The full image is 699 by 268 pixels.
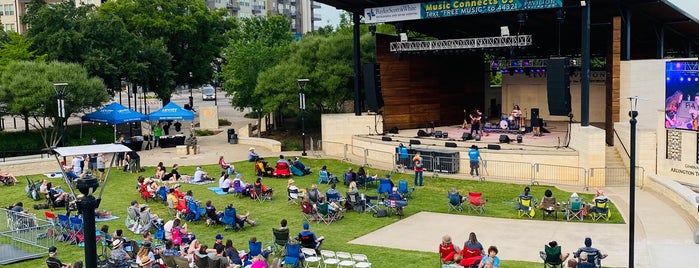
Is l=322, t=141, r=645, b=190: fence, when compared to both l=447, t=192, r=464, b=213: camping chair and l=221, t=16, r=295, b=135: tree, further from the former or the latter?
l=221, t=16, r=295, b=135: tree

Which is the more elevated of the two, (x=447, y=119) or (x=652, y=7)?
(x=652, y=7)

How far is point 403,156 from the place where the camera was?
29422 mm

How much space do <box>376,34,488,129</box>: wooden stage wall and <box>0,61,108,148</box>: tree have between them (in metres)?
15.0

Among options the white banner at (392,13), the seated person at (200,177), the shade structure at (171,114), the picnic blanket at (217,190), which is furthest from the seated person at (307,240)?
the shade structure at (171,114)

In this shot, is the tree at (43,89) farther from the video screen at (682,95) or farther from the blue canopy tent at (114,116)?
the video screen at (682,95)

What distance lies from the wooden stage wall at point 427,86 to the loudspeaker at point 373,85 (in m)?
1.35

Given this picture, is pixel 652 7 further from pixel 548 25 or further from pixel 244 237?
pixel 244 237

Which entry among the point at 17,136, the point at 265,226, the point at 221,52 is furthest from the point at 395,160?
the point at 221,52

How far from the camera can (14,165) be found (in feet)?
102

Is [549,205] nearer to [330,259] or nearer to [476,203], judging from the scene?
[476,203]

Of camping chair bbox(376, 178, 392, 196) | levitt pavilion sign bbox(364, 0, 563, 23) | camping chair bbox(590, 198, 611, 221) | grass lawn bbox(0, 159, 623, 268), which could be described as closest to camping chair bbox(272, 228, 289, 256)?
grass lawn bbox(0, 159, 623, 268)

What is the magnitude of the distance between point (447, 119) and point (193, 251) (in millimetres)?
28064

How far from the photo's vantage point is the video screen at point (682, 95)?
81.1ft

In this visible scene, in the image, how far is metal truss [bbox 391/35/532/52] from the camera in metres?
Answer: 32.3
